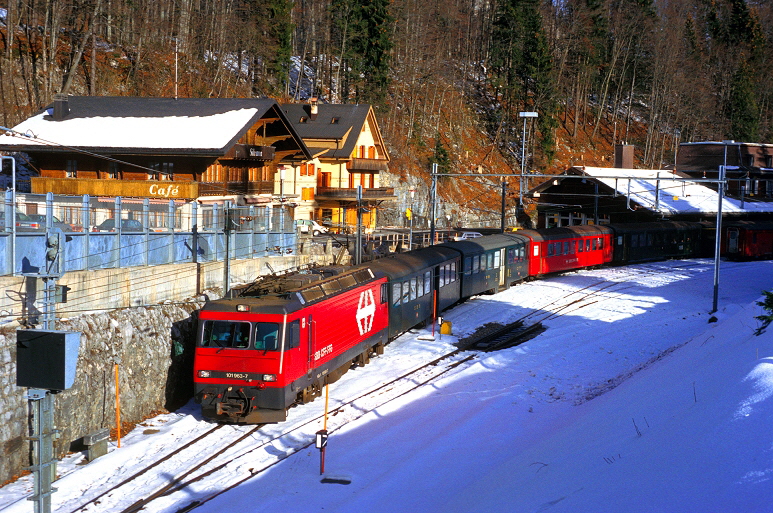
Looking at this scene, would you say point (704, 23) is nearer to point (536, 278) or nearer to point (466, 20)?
point (466, 20)

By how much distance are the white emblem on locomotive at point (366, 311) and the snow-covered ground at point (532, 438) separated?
1.27 metres

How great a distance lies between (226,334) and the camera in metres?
17.0

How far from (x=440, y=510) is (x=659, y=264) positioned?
3626 centimetres

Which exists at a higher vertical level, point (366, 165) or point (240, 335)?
point (366, 165)

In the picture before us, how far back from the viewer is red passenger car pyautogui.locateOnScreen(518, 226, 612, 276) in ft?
119

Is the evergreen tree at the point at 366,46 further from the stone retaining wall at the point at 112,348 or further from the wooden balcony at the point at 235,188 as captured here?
the stone retaining wall at the point at 112,348

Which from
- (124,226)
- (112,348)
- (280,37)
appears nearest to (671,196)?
(280,37)

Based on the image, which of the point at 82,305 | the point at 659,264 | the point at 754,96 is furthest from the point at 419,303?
the point at 754,96

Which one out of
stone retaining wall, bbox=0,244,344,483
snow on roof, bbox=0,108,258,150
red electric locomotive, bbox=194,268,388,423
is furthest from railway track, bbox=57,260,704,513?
snow on roof, bbox=0,108,258,150

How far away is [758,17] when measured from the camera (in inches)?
3994

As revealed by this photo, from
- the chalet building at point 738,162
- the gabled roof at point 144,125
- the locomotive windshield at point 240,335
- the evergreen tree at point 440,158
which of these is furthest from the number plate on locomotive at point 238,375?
the chalet building at point 738,162

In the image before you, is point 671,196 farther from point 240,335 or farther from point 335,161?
point 240,335

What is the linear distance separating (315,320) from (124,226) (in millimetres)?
5871

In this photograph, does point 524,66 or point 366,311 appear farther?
point 524,66
